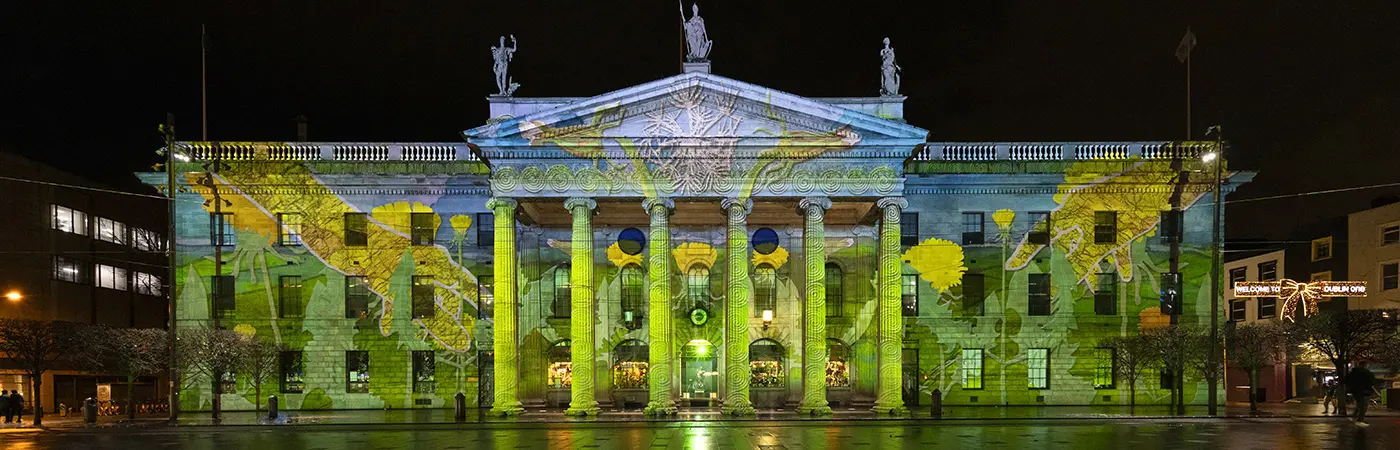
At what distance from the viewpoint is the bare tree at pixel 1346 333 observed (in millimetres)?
38594

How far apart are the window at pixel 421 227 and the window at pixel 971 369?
24087 mm

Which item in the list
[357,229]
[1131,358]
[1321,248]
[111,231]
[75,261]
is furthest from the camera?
[1321,248]

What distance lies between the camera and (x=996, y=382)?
45.5m

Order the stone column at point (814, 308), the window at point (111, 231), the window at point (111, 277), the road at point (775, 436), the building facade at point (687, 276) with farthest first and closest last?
1. the window at point (111, 231)
2. the window at point (111, 277)
3. the building facade at point (687, 276)
4. the stone column at point (814, 308)
5. the road at point (775, 436)

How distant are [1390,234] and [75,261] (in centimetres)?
6511

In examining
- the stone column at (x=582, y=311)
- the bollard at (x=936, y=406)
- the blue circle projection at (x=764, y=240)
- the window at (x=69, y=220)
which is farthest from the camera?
the window at (x=69, y=220)

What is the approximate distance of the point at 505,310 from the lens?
129 feet

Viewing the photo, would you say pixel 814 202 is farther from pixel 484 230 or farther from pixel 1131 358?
pixel 1131 358

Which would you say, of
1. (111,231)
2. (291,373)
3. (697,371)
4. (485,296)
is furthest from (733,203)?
(111,231)

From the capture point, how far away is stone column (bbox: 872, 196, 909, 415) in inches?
1551

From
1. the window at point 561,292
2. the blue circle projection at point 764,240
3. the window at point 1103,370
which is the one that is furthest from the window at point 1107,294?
the window at point 561,292

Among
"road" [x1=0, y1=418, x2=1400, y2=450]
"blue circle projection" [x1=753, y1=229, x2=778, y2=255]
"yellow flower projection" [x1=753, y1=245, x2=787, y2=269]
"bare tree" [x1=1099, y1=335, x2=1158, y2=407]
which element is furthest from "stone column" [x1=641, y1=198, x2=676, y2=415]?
"bare tree" [x1=1099, y1=335, x2=1158, y2=407]

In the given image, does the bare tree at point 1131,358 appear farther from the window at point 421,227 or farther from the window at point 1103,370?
the window at point 421,227

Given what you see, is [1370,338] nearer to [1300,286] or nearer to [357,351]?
[1300,286]
